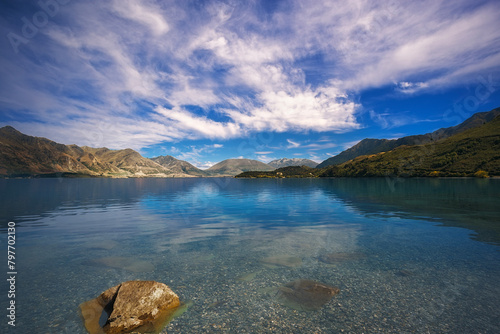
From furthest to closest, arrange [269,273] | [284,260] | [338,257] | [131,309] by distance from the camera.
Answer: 1. [338,257]
2. [284,260]
3. [269,273]
4. [131,309]

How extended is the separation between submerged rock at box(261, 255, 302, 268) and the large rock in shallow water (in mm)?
9072

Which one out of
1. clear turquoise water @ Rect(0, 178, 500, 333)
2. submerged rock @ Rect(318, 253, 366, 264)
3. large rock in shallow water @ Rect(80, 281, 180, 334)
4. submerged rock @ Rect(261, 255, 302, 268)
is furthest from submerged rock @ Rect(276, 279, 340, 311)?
large rock in shallow water @ Rect(80, 281, 180, 334)

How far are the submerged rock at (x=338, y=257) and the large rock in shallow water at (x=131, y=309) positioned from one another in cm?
1312

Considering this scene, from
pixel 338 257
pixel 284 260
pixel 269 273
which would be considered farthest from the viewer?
pixel 338 257

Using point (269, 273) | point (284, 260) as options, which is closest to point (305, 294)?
point (269, 273)

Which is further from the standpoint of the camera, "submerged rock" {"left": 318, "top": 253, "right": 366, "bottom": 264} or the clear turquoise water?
"submerged rock" {"left": 318, "top": 253, "right": 366, "bottom": 264}

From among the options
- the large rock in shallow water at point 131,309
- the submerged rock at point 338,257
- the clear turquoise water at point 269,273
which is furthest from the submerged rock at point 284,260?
the large rock in shallow water at point 131,309

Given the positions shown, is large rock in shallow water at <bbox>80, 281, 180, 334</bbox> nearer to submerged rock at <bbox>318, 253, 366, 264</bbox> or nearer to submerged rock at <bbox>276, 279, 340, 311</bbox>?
submerged rock at <bbox>276, 279, 340, 311</bbox>

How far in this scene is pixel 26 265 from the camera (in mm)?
18891

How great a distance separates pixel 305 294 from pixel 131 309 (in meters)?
9.89

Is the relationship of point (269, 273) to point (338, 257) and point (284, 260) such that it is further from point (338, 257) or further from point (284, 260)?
point (338, 257)

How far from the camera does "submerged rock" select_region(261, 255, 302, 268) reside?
62.3ft

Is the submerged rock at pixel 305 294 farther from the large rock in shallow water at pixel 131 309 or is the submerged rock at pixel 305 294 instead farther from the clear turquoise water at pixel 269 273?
the large rock in shallow water at pixel 131 309

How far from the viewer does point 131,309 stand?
36.7 ft
